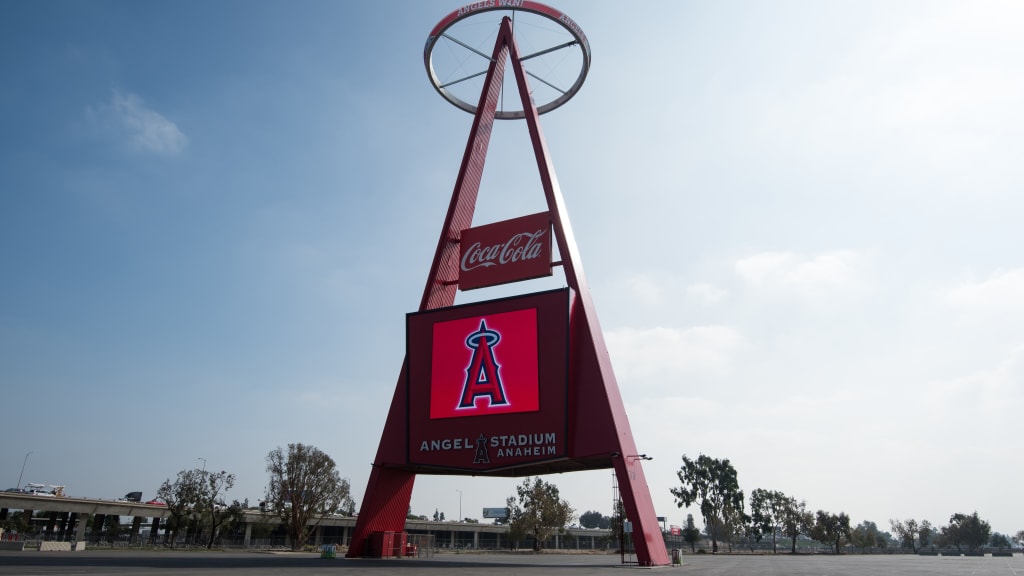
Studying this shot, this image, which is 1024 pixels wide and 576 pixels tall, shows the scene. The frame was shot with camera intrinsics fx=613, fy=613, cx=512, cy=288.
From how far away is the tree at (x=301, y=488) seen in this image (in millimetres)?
55969

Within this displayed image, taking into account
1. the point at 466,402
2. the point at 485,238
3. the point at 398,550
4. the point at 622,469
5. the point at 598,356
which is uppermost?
the point at 485,238

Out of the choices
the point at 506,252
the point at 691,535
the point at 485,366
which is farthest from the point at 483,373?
the point at 691,535

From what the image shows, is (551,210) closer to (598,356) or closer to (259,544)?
(598,356)

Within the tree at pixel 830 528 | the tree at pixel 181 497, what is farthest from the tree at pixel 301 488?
the tree at pixel 830 528

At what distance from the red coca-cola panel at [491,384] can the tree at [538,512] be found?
46251 millimetres

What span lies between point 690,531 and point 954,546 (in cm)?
6955

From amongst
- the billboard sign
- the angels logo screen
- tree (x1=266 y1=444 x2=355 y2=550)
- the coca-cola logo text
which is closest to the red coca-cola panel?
the angels logo screen

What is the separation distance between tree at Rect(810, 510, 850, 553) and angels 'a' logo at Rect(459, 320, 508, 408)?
7935cm

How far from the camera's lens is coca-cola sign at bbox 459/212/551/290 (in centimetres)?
3272

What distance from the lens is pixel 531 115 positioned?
36.9 m

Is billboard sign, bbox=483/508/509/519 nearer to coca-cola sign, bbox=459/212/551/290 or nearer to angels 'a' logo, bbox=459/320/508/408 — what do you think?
coca-cola sign, bbox=459/212/551/290

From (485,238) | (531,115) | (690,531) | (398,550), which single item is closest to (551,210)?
(485,238)

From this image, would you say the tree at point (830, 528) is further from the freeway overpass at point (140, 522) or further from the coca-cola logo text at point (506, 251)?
the coca-cola logo text at point (506, 251)

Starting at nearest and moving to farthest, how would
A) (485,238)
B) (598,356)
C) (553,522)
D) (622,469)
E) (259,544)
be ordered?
(622,469) < (598,356) < (485,238) < (259,544) < (553,522)
